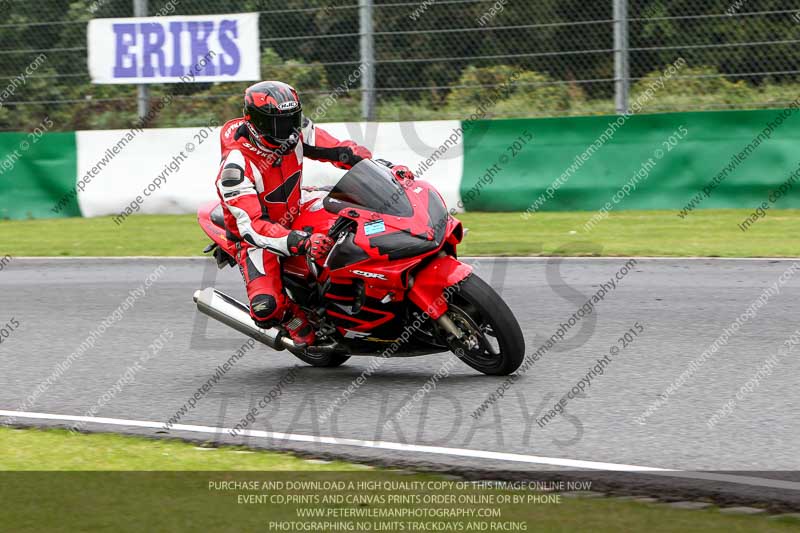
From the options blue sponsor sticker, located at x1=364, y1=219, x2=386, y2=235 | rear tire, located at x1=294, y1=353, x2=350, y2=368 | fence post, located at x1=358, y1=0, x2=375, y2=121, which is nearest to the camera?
blue sponsor sticker, located at x1=364, y1=219, x2=386, y2=235

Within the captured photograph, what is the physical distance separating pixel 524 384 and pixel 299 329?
4.82ft

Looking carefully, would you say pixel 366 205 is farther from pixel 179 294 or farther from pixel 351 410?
pixel 179 294

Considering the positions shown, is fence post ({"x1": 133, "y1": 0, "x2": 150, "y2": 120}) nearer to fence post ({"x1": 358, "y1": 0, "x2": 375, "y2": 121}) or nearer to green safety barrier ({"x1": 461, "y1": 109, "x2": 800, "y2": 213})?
fence post ({"x1": 358, "y1": 0, "x2": 375, "y2": 121})

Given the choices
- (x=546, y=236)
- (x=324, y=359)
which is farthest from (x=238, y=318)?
(x=546, y=236)

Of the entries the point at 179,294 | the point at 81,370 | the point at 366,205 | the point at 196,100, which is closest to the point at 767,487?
the point at 366,205

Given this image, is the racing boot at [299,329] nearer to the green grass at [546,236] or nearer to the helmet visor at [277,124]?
the helmet visor at [277,124]

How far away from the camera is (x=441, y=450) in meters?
5.77

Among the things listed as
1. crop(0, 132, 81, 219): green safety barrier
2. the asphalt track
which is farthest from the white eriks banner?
the asphalt track

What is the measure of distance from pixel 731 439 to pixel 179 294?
19.6 ft

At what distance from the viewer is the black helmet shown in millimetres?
7070

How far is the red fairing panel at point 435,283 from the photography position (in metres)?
6.75

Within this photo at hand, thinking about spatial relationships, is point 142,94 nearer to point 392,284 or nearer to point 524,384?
point 392,284

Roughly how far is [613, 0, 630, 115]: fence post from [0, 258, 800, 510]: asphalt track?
395 cm

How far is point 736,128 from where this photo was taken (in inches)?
534
